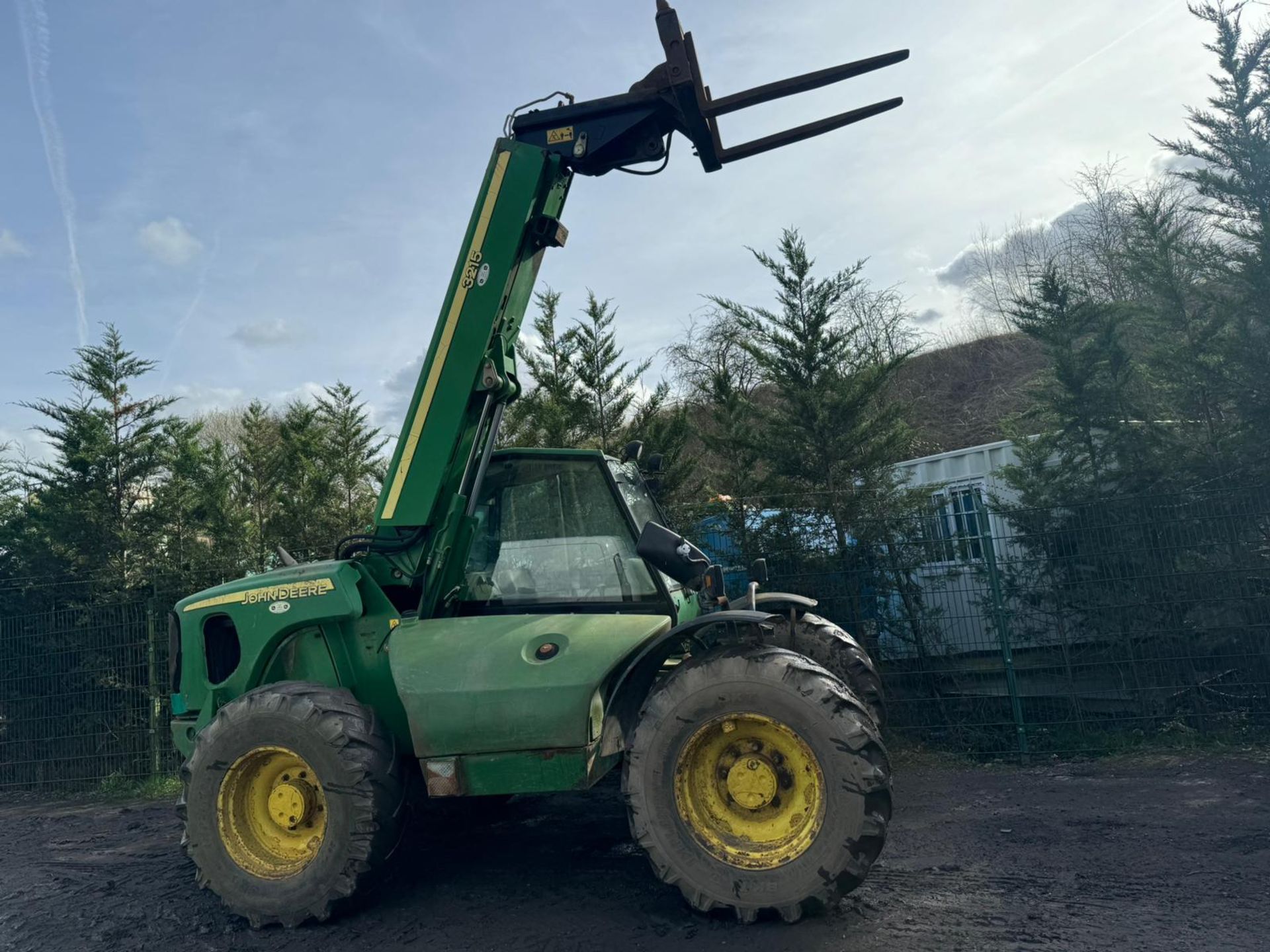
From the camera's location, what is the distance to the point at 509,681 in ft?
14.0

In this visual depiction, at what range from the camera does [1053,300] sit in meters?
9.89

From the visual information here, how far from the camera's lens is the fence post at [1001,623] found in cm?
780

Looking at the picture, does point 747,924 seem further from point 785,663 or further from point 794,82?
point 794,82

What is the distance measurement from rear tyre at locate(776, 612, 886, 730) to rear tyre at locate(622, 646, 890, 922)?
1.72m

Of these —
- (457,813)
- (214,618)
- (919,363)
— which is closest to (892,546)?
(457,813)

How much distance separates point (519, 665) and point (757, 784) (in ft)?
4.20

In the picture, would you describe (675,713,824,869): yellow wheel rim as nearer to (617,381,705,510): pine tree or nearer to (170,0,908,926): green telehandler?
(170,0,908,926): green telehandler

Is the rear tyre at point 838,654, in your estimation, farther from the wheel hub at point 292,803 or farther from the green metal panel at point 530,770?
the wheel hub at point 292,803

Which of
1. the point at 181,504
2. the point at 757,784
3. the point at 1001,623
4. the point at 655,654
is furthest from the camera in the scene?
the point at 181,504

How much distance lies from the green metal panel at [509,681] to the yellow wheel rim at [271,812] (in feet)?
2.31

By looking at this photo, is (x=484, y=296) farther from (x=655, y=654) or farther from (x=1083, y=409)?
(x=1083, y=409)

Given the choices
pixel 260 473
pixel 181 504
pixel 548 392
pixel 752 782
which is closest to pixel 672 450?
pixel 548 392

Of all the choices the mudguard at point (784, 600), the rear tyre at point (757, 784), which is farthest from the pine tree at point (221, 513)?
the rear tyre at point (757, 784)

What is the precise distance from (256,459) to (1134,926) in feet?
47.3
